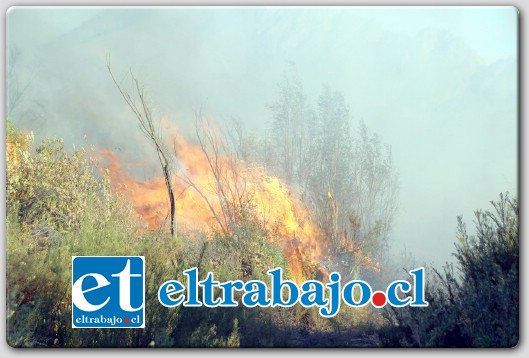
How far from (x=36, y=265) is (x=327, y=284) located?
2.80m

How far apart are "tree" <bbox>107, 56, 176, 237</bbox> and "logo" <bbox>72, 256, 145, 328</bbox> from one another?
918 millimetres

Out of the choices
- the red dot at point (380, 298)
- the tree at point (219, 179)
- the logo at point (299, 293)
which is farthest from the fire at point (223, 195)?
the red dot at point (380, 298)

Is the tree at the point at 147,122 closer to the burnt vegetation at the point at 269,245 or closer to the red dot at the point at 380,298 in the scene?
the burnt vegetation at the point at 269,245

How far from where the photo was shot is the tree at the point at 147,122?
949 centimetres

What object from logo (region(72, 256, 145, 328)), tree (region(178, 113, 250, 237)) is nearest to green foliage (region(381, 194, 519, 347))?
tree (region(178, 113, 250, 237))

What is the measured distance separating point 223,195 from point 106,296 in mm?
1499

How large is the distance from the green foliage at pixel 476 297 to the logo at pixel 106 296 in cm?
239

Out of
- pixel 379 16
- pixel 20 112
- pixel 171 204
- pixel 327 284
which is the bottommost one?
pixel 327 284

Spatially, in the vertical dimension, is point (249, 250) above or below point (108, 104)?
below

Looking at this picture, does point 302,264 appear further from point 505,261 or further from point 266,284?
point 505,261

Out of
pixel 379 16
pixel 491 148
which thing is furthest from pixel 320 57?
pixel 491 148

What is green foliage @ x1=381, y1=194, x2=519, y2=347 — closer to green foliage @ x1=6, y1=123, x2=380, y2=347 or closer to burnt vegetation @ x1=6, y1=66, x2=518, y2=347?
burnt vegetation @ x1=6, y1=66, x2=518, y2=347

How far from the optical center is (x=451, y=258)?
9.52 metres

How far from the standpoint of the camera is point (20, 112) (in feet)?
30.7
